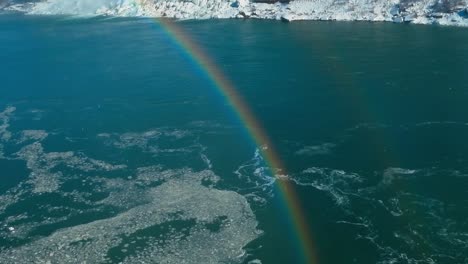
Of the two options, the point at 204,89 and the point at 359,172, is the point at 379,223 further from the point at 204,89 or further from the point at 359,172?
the point at 204,89

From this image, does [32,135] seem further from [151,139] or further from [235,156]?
[235,156]

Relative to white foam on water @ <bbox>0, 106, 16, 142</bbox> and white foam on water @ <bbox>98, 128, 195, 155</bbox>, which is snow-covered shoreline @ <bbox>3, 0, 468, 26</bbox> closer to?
white foam on water @ <bbox>98, 128, 195, 155</bbox>

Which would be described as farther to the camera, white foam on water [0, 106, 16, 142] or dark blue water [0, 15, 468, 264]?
white foam on water [0, 106, 16, 142]

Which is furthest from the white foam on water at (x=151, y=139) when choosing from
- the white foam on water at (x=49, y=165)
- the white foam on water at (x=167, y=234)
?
the white foam on water at (x=167, y=234)

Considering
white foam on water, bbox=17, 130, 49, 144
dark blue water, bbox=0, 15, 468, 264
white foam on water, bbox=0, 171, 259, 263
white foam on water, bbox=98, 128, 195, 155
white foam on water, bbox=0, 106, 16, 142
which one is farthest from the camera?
white foam on water, bbox=0, 106, 16, 142

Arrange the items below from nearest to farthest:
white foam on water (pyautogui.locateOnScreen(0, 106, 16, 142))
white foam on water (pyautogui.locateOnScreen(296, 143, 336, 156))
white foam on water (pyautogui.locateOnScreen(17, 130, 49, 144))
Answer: white foam on water (pyautogui.locateOnScreen(296, 143, 336, 156))
white foam on water (pyautogui.locateOnScreen(17, 130, 49, 144))
white foam on water (pyautogui.locateOnScreen(0, 106, 16, 142))

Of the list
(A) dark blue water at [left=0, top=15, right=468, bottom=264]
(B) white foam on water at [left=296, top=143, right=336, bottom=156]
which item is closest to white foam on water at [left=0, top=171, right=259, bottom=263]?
(A) dark blue water at [left=0, top=15, right=468, bottom=264]

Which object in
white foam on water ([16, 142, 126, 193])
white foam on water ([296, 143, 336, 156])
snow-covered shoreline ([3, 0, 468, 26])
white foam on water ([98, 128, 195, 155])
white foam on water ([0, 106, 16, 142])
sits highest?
snow-covered shoreline ([3, 0, 468, 26])

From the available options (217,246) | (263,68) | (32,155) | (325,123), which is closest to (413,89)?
(325,123)
